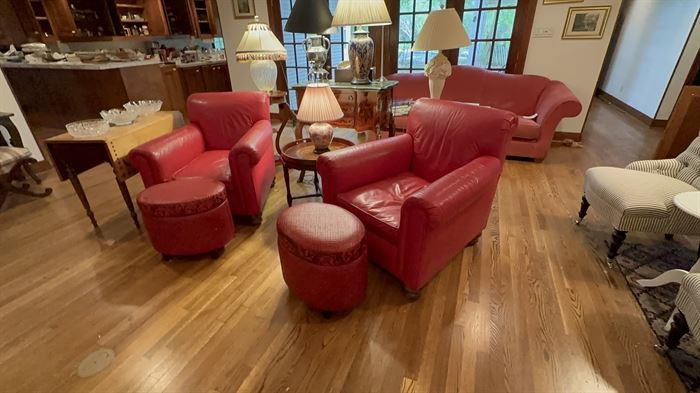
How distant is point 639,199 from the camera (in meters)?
1.65

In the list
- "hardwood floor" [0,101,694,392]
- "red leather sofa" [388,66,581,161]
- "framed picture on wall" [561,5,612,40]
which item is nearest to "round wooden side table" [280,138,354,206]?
"hardwood floor" [0,101,694,392]

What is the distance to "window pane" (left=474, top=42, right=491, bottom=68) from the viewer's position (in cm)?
379

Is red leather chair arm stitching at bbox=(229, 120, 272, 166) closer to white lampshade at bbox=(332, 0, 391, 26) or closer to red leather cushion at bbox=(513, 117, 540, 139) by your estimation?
white lampshade at bbox=(332, 0, 391, 26)

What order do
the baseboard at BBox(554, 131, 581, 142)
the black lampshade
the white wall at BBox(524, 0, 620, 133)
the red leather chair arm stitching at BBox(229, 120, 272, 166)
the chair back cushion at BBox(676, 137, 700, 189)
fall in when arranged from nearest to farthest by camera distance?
the chair back cushion at BBox(676, 137, 700, 189) → the red leather chair arm stitching at BBox(229, 120, 272, 166) → the black lampshade → the white wall at BBox(524, 0, 620, 133) → the baseboard at BBox(554, 131, 581, 142)

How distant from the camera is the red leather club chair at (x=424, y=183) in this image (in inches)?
55.4

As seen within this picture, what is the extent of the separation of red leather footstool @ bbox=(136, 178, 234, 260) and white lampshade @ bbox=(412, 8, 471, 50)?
71.0 inches

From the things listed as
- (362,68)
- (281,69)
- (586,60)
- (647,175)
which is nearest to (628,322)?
(647,175)

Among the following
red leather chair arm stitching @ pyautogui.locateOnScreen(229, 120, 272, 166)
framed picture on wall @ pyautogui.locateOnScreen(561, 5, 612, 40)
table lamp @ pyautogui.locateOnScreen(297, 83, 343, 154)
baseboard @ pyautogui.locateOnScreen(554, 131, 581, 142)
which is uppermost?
framed picture on wall @ pyautogui.locateOnScreen(561, 5, 612, 40)

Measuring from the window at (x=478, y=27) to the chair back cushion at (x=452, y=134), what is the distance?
94.9 inches

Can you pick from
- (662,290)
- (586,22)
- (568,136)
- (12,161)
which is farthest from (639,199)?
(12,161)

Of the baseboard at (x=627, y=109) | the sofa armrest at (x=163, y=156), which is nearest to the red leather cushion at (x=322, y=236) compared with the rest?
the sofa armrest at (x=163, y=156)

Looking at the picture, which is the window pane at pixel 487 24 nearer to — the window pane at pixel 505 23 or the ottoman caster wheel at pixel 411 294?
the window pane at pixel 505 23

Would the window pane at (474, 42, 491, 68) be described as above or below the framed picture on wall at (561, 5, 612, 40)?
below

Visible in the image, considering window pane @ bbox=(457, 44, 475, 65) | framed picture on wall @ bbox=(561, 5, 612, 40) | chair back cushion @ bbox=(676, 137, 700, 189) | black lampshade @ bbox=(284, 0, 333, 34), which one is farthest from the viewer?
window pane @ bbox=(457, 44, 475, 65)
